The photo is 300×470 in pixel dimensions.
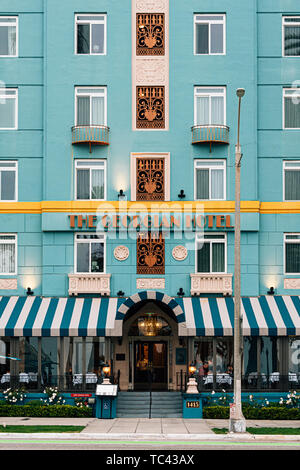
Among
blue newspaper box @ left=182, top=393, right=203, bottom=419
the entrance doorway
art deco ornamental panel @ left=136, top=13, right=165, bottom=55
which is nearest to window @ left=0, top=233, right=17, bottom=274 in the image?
the entrance doorway

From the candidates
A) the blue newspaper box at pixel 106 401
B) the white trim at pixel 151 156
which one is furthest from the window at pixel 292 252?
the blue newspaper box at pixel 106 401

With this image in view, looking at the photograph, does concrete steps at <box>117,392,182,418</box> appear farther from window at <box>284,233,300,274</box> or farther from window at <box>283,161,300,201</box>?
window at <box>283,161,300,201</box>

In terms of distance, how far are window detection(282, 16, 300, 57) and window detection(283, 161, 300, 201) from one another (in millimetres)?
5075

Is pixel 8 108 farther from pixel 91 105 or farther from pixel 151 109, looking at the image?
pixel 151 109

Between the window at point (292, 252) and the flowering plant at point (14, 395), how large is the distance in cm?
1249

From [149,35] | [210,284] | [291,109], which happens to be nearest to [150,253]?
[210,284]

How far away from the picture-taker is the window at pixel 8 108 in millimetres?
31656

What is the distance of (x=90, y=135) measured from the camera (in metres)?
30.7

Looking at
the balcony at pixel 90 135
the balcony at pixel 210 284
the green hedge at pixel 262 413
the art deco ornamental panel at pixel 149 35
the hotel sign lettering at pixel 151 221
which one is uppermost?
the art deco ornamental panel at pixel 149 35

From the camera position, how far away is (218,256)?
3072cm

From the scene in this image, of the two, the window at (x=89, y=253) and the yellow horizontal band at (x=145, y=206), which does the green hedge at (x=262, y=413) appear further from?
the yellow horizontal band at (x=145, y=206)

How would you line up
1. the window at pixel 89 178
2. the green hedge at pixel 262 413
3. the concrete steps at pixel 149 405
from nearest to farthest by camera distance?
1. the green hedge at pixel 262 413
2. the concrete steps at pixel 149 405
3. the window at pixel 89 178

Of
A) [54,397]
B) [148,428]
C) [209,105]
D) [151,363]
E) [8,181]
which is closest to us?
[148,428]

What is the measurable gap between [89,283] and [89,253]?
145cm
